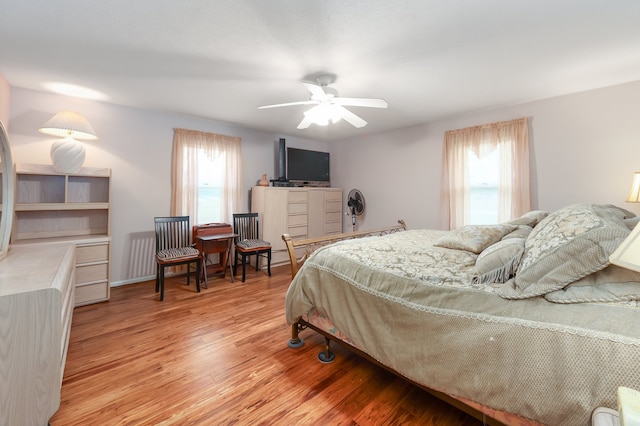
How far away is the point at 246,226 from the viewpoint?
418 cm

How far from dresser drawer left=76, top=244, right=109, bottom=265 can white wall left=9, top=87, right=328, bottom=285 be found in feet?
1.95

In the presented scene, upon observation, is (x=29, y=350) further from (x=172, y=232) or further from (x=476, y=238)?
(x=476, y=238)

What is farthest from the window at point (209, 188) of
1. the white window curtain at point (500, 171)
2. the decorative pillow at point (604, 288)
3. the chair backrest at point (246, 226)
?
the decorative pillow at point (604, 288)

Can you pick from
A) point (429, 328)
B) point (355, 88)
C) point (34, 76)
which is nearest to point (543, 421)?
point (429, 328)

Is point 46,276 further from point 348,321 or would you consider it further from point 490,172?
point 490,172

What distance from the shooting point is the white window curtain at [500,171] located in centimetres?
326

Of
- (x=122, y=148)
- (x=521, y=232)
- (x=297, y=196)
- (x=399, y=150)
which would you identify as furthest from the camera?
(x=297, y=196)

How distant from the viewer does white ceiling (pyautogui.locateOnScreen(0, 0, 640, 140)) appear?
163cm

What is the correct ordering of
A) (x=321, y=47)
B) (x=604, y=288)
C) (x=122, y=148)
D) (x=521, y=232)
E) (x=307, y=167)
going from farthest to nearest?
1. (x=307, y=167)
2. (x=122, y=148)
3. (x=321, y=47)
4. (x=521, y=232)
5. (x=604, y=288)

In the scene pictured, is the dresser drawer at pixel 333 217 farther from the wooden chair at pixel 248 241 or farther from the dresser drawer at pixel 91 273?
the dresser drawer at pixel 91 273

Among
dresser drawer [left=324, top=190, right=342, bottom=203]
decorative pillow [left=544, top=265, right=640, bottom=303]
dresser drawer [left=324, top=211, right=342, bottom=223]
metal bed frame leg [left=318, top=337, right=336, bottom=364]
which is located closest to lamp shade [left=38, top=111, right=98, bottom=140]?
metal bed frame leg [left=318, top=337, right=336, bottom=364]

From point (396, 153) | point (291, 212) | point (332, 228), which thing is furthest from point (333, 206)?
point (396, 153)

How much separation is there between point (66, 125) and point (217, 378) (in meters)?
3.01

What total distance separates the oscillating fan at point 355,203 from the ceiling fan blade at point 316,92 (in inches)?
106
